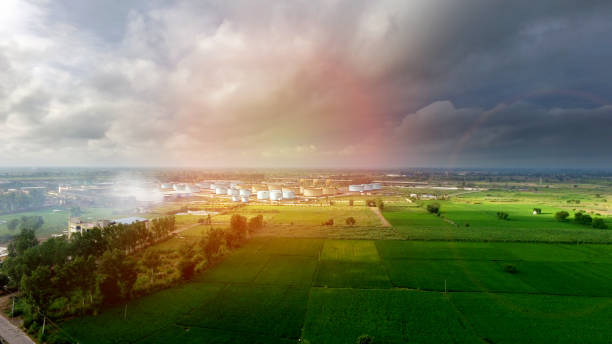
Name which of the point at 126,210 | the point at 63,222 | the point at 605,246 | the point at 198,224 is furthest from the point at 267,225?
the point at 605,246

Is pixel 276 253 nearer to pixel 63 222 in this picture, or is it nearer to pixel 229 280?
pixel 229 280

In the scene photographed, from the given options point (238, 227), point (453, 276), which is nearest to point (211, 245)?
point (238, 227)

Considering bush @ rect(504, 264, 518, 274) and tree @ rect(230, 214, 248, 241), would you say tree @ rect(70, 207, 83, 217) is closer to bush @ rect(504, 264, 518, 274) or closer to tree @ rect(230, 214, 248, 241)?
tree @ rect(230, 214, 248, 241)

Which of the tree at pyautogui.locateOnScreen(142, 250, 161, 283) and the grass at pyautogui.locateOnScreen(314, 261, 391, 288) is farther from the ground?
the tree at pyautogui.locateOnScreen(142, 250, 161, 283)

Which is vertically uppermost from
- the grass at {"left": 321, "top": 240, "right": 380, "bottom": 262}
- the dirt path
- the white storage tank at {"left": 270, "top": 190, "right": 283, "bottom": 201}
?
the white storage tank at {"left": 270, "top": 190, "right": 283, "bottom": 201}

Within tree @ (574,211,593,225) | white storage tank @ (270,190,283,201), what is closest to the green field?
tree @ (574,211,593,225)

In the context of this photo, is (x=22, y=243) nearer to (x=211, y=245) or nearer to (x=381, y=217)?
→ (x=211, y=245)

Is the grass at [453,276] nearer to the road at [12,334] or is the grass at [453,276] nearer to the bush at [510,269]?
the bush at [510,269]

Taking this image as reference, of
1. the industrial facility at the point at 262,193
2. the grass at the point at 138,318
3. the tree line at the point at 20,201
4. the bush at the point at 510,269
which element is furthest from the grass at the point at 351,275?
the tree line at the point at 20,201

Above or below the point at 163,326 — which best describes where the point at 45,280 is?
above
